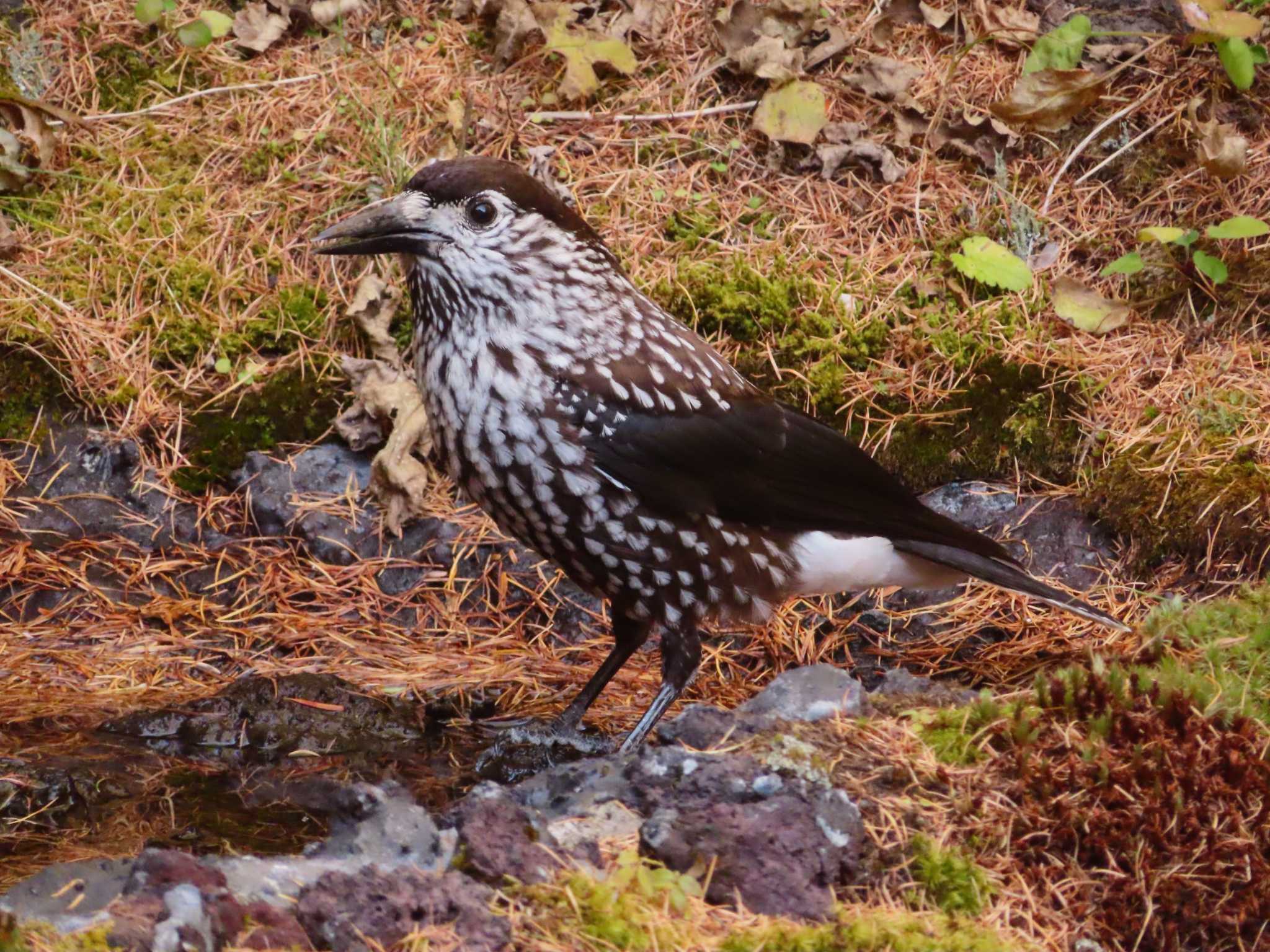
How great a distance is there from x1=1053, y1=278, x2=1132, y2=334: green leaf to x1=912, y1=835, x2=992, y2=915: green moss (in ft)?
8.83

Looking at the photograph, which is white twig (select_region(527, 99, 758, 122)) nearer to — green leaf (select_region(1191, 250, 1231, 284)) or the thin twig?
the thin twig

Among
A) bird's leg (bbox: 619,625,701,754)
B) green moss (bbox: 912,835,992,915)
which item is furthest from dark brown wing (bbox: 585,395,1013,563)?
green moss (bbox: 912,835,992,915)

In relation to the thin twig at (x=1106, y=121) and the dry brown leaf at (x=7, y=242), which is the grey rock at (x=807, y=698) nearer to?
the thin twig at (x=1106, y=121)

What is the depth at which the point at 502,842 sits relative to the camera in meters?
2.46

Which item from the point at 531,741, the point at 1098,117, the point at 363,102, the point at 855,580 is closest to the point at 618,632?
the point at 531,741

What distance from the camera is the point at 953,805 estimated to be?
2.72 m

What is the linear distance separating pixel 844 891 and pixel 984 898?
0.88 feet

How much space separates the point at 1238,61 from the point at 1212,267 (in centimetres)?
80

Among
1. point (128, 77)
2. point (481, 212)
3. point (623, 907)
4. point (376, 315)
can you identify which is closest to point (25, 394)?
point (376, 315)

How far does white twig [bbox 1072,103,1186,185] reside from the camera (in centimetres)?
508

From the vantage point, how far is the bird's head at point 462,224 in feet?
11.7

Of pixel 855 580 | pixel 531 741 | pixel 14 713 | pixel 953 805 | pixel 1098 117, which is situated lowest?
pixel 14 713

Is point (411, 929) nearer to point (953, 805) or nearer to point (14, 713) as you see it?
point (953, 805)

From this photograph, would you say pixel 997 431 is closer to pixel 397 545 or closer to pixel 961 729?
pixel 961 729
